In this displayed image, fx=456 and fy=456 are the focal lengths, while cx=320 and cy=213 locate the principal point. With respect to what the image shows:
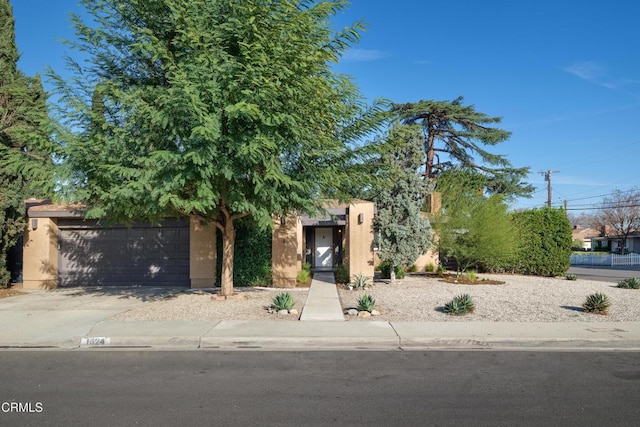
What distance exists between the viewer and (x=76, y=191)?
10.0 metres

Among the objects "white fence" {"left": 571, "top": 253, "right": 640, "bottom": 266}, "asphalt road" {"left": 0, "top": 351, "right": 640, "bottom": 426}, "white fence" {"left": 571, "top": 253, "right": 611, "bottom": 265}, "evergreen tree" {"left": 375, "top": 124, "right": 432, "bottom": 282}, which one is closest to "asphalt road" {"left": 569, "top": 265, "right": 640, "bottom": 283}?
"white fence" {"left": 571, "top": 253, "right": 640, "bottom": 266}

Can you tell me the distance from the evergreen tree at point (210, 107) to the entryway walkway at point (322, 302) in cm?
251

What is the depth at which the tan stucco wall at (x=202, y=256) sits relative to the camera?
15758 millimetres

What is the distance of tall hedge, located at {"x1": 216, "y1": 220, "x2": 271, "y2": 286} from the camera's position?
1572 cm

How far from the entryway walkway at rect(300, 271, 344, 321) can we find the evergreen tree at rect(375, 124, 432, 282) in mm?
2440

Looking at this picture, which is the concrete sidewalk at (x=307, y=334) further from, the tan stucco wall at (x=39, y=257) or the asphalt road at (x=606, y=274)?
the asphalt road at (x=606, y=274)

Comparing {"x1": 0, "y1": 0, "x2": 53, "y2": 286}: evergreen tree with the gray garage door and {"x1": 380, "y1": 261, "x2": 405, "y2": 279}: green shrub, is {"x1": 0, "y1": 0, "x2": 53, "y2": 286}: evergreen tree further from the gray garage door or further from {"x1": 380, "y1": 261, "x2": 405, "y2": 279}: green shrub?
{"x1": 380, "y1": 261, "x2": 405, "y2": 279}: green shrub

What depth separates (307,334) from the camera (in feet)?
28.6

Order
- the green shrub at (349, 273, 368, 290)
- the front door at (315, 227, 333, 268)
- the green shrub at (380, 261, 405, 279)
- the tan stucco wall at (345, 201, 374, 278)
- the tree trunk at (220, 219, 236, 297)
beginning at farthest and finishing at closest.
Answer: the front door at (315, 227, 333, 268)
the green shrub at (380, 261, 405, 279)
the tan stucco wall at (345, 201, 374, 278)
the green shrub at (349, 273, 368, 290)
the tree trunk at (220, 219, 236, 297)

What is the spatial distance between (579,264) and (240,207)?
133 ft

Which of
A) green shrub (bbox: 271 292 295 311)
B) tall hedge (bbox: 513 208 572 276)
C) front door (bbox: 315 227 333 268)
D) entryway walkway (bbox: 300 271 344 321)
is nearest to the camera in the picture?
entryway walkway (bbox: 300 271 344 321)

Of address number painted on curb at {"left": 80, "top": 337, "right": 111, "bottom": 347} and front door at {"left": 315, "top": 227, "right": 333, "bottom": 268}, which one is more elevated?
front door at {"left": 315, "top": 227, "right": 333, "bottom": 268}

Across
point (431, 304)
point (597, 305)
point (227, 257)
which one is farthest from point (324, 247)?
point (597, 305)

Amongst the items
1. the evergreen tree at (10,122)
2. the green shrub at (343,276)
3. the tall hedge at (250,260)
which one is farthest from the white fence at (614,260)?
the evergreen tree at (10,122)
